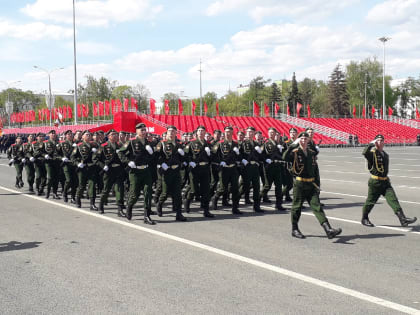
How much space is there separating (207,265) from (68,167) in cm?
739

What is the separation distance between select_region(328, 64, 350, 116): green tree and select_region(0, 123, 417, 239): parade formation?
87.9 m

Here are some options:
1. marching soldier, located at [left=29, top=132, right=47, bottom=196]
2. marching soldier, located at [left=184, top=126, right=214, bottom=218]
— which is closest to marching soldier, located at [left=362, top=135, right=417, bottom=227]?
marching soldier, located at [left=184, top=126, right=214, bottom=218]

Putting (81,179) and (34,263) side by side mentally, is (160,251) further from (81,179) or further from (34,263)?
(81,179)

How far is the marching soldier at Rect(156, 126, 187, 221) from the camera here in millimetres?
9680

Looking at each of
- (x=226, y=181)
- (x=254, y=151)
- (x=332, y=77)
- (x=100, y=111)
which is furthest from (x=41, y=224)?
(x=332, y=77)

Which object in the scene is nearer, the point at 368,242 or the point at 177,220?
the point at 368,242

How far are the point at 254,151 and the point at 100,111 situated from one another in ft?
154

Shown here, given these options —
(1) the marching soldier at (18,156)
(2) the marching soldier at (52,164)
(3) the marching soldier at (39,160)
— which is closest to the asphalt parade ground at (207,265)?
(2) the marching soldier at (52,164)

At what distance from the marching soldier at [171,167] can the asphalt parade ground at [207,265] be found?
49cm

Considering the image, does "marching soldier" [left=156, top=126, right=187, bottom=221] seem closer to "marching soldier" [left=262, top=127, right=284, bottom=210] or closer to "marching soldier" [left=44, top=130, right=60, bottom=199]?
"marching soldier" [left=262, top=127, right=284, bottom=210]

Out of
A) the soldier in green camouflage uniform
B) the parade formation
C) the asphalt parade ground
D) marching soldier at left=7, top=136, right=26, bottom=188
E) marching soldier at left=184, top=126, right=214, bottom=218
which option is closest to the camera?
the asphalt parade ground

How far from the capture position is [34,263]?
21.2 ft

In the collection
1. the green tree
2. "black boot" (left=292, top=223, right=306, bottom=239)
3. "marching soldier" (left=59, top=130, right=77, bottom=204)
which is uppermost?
the green tree

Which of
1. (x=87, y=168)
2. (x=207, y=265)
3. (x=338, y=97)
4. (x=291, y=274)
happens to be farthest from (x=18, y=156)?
(x=338, y=97)
